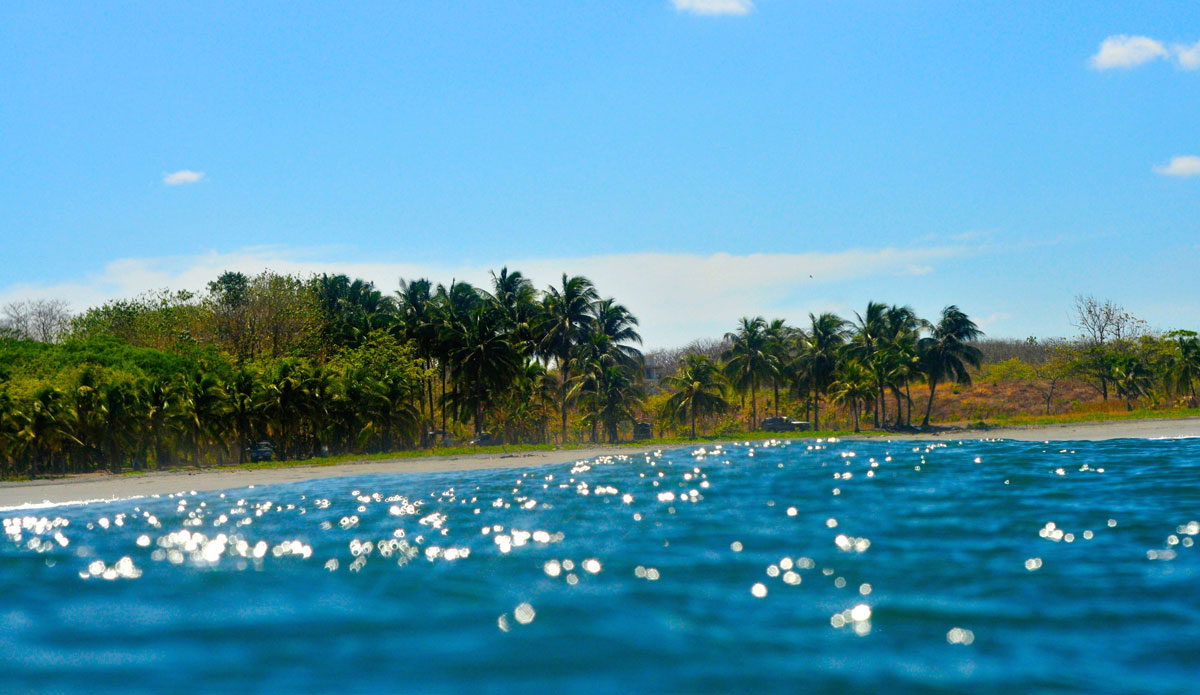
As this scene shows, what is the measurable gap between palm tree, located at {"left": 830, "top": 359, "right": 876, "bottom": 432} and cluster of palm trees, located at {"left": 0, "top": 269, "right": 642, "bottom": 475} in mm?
17007

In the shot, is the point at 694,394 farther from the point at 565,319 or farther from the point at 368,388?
the point at 368,388

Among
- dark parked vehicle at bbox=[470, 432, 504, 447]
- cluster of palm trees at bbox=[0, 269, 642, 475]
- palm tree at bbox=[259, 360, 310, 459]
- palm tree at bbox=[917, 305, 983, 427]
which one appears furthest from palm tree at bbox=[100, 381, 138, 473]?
palm tree at bbox=[917, 305, 983, 427]

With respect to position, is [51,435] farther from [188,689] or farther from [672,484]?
[188,689]

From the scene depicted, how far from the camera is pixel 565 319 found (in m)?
67.1

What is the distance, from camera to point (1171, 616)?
8.27 m

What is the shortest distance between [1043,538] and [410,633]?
29.6 ft

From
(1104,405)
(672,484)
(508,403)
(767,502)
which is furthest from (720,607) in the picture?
(1104,405)

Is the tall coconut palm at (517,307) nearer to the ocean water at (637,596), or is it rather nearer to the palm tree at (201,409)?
the palm tree at (201,409)

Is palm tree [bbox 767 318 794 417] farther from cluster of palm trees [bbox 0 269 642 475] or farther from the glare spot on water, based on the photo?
the glare spot on water

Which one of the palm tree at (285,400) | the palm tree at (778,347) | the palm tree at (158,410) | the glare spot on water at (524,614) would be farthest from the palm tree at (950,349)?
the glare spot on water at (524,614)

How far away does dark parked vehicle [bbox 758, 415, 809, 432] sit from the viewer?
69.1 metres

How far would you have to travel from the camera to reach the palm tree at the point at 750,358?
7144 centimetres

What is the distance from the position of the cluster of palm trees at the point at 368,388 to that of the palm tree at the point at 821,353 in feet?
54.1

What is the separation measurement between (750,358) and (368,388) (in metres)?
32.5
